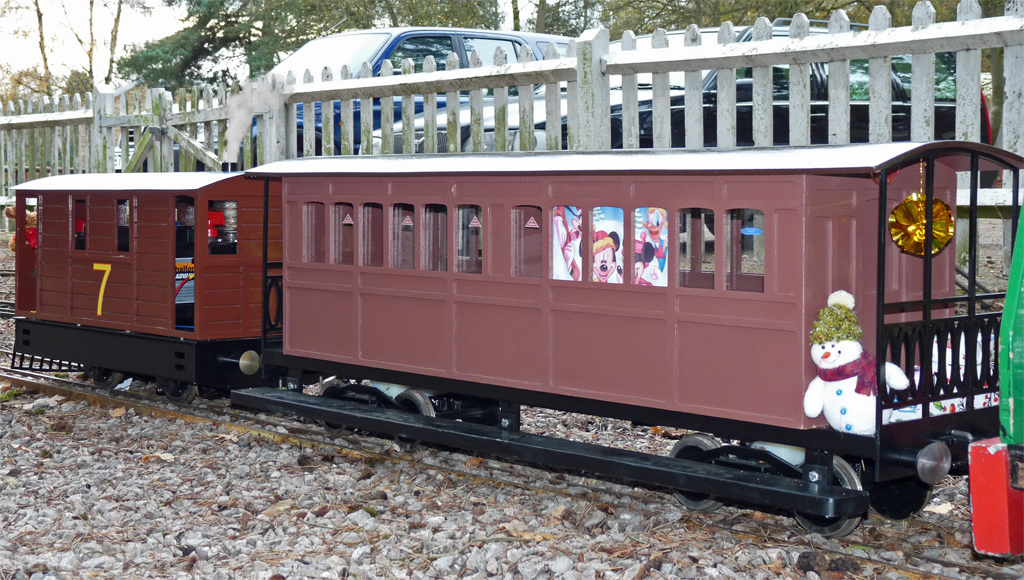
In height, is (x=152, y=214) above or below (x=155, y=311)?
above

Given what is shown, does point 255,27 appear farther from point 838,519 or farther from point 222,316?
point 838,519

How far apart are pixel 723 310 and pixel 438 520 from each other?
2006 millimetres

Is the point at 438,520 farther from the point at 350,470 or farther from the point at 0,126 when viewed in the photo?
the point at 0,126

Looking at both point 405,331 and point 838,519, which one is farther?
point 405,331

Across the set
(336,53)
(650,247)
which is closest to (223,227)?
(336,53)

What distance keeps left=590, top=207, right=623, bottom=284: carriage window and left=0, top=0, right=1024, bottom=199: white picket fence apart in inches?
38.6

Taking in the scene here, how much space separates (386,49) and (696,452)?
674 cm

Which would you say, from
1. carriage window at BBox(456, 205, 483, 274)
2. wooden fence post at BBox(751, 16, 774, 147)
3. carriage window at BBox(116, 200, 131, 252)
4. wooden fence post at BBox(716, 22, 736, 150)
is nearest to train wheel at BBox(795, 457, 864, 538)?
wooden fence post at BBox(751, 16, 774, 147)

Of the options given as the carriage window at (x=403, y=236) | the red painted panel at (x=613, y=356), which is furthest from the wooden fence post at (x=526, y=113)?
the red painted panel at (x=613, y=356)

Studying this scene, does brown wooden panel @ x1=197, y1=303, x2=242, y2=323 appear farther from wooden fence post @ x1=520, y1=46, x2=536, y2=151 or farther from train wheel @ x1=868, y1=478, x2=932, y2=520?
train wheel @ x1=868, y1=478, x2=932, y2=520

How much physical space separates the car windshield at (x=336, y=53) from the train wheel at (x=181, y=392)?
3.35 m

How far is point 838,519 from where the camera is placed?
5.83m

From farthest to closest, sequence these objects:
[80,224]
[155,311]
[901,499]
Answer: [80,224] → [155,311] → [901,499]

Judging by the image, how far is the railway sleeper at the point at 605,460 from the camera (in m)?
5.44
